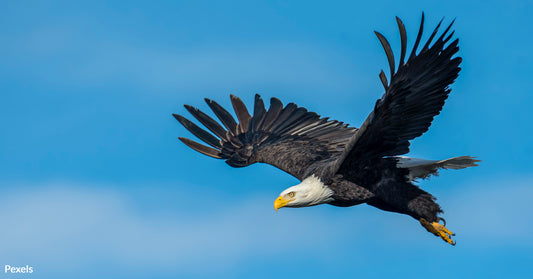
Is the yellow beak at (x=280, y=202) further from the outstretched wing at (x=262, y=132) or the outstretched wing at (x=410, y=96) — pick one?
the outstretched wing at (x=262, y=132)

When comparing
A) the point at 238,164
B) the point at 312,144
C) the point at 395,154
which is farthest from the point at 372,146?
the point at 238,164

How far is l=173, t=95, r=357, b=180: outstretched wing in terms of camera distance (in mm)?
13070

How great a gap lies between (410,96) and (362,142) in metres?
0.97

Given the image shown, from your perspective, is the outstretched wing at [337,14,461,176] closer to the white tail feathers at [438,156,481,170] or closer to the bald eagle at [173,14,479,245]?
the bald eagle at [173,14,479,245]

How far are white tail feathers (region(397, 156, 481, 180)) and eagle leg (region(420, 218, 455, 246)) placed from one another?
0.64 m

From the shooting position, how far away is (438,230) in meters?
10.7

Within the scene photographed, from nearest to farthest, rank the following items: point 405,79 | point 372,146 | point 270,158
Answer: point 405,79
point 372,146
point 270,158

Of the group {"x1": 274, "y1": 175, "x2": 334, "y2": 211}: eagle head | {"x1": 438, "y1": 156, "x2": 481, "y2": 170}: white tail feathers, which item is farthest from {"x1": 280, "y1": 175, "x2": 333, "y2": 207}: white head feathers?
{"x1": 438, "y1": 156, "x2": 481, "y2": 170}: white tail feathers

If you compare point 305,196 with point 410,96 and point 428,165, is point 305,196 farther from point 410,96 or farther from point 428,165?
point 410,96

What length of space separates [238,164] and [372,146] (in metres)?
3.53

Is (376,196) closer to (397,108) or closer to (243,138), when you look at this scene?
(397,108)

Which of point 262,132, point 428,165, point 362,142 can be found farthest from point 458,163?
point 262,132

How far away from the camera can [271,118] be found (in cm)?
1372

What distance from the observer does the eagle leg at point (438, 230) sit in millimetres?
10656
